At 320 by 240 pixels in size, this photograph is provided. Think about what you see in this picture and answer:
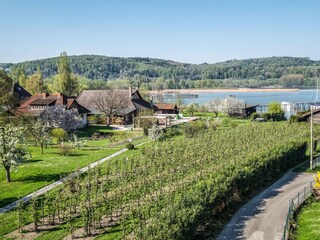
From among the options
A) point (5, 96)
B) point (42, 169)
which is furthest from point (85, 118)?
point (42, 169)

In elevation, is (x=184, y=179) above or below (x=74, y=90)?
below

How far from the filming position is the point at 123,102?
70812mm

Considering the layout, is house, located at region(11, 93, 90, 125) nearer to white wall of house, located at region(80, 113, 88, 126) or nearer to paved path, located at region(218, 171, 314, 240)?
white wall of house, located at region(80, 113, 88, 126)

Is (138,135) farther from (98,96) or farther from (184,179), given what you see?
(184,179)

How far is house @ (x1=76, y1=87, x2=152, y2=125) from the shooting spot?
67.9 metres

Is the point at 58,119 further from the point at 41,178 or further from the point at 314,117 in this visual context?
the point at 314,117

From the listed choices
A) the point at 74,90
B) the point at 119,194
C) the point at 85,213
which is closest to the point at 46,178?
the point at 119,194

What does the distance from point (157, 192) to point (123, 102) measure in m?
46.0

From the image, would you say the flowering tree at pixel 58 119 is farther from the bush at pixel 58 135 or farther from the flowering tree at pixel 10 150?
the flowering tree at pixel 10 150

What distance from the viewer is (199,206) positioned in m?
19.6

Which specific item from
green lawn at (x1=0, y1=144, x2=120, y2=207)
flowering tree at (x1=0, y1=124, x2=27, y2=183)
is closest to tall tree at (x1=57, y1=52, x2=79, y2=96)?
green lawn at (x1=0, y1=144, x2=120, y2=207)

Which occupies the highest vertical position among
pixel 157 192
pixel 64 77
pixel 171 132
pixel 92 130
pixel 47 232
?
pixel 64 77

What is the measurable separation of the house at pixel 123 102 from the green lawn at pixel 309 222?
1775 inches

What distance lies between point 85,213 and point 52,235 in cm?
203
